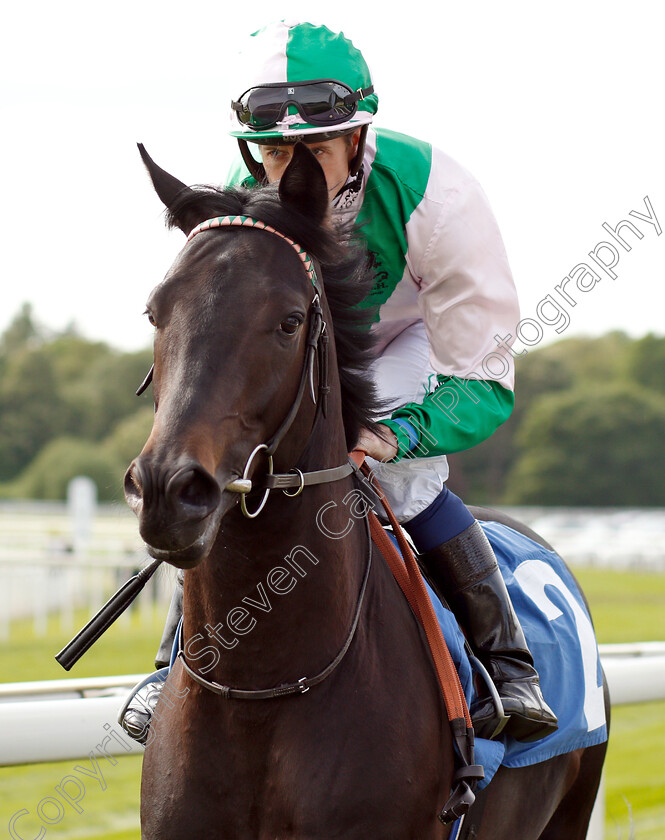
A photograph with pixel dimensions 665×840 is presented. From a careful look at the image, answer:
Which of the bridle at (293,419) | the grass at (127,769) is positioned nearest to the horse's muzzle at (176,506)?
the bridle at (293,419)

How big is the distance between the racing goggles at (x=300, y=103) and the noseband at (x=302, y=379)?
51 centimetres

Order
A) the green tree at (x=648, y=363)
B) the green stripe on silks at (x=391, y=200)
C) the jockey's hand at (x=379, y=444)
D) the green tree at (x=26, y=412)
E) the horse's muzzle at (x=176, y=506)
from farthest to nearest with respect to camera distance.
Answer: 1. the green tree at (x=648, y=363)
2. the green tree at (x=26, y=412)
3. the green stripe on silks at (x=391, y=200)
4. the jockey's hand at (x=379, y=444)
5. the horse's muzzle at (x=176, y=506)

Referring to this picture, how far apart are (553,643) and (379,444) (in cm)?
100

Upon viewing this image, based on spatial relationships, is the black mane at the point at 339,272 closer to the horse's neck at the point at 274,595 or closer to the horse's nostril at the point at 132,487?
the horse's neck at the point at 274,595

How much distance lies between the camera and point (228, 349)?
6.54 feet

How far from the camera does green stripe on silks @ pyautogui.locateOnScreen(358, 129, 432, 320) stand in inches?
113

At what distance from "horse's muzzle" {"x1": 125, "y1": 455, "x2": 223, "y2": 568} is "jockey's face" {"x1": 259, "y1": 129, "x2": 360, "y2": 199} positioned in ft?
3.77

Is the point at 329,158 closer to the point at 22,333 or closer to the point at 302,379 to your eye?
the point at 302,379

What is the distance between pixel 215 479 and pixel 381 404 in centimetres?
83

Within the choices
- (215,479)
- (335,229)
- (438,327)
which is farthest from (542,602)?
(215,479)

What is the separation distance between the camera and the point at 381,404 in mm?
2596

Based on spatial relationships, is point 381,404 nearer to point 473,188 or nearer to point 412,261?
point 412,261

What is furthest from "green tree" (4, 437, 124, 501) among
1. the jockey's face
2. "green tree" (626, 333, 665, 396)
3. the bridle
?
the bridle

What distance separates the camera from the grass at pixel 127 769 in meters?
5.27
